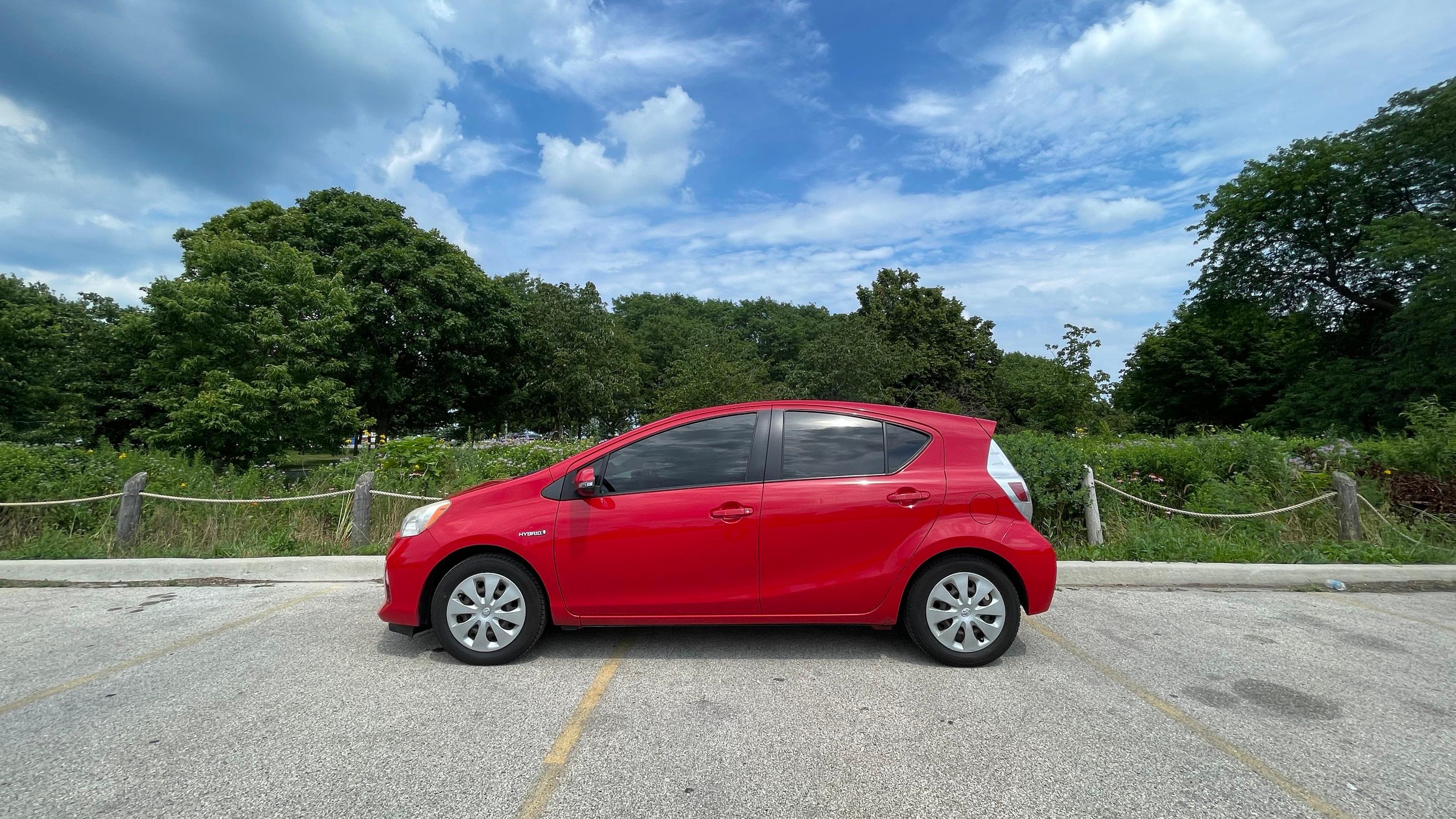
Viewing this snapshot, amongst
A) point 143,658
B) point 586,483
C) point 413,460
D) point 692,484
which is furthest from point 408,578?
point 413,460

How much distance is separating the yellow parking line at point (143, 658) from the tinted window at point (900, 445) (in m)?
4.93

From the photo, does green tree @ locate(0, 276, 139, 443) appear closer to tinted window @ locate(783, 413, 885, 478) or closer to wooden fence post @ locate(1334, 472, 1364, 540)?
tinted window @ locate(783, 413, 885, 478)

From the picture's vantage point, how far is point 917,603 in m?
4.09

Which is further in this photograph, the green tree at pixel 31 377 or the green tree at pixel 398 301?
→ the green tree at pixel 398 301

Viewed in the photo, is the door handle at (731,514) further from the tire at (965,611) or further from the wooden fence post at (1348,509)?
the wooden fence post at (1348,509)

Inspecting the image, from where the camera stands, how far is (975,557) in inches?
163

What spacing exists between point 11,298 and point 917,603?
125 feet

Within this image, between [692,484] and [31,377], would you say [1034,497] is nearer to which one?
[692,484]


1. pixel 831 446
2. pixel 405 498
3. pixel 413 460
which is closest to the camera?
pixel 831 446

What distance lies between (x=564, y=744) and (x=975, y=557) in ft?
8.39

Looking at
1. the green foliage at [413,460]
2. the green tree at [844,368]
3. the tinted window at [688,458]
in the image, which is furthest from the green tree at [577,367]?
the tinted window at [688,458]

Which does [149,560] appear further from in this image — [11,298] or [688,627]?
[11,298]

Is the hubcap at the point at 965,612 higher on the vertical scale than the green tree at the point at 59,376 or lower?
lower

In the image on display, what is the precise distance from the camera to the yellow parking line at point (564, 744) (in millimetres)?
2678
